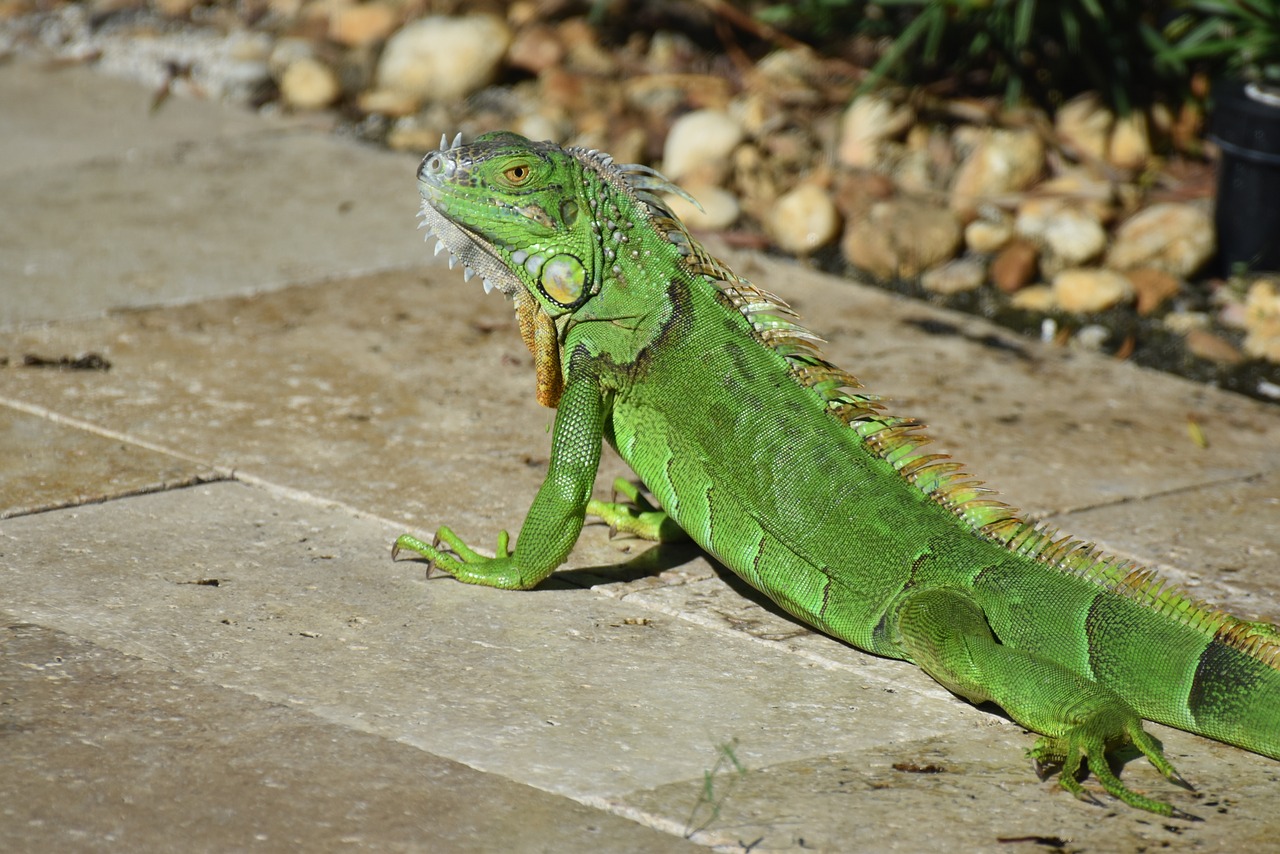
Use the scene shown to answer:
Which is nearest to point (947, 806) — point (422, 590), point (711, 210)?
point (422, 590)

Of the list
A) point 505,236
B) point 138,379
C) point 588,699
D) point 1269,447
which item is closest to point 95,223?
point 138,379

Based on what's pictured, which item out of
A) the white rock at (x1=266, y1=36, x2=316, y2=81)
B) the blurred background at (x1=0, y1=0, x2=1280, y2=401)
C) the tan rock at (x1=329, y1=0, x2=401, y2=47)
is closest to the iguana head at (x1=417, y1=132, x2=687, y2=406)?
the blurred background at (x1=0, y1=0, x2=1280, y2=401)

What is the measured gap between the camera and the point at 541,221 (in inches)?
174

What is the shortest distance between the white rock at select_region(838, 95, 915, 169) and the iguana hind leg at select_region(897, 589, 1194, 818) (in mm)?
5333

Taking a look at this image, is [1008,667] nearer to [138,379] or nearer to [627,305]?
[627,305]

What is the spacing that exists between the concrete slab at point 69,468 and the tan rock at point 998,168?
4807 mm

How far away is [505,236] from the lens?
4441 millimetres

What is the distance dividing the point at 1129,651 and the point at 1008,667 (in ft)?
1.01

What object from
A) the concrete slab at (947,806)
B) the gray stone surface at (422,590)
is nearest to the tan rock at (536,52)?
the gray stone surface at (422,590)

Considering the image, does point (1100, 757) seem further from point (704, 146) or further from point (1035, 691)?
point (704, 146)

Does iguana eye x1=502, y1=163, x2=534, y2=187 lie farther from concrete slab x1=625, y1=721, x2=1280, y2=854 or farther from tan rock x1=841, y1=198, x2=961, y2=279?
tan rock x1=841, y1=198, x2=961, y2=279

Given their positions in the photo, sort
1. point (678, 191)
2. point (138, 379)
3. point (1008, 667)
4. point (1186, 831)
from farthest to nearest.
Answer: point (138, 379) < point (678, 191) < point (1008, 667) < point (1186, 831)

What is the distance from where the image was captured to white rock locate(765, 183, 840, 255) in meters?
8.14

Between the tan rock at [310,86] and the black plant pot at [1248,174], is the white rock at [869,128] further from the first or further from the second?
the tan rock at [310,86]
